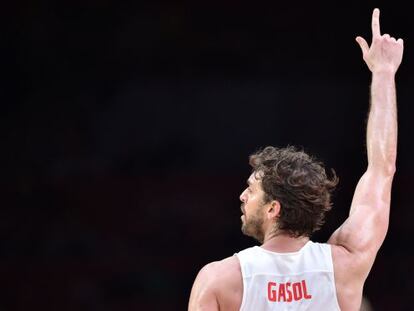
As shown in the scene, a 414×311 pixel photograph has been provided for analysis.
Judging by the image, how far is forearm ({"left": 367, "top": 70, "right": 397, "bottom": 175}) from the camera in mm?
3033

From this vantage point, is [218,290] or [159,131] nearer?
[218,290]

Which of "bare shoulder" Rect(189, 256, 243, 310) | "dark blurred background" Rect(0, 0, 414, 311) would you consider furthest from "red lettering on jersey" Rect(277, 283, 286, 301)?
"dark blurred background" Rect(0, 0, 414, 311)

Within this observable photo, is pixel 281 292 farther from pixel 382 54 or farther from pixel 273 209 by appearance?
pixel 382 54

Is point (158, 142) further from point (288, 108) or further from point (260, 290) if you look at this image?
point (260, 290)

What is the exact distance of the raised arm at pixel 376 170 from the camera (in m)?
2.95

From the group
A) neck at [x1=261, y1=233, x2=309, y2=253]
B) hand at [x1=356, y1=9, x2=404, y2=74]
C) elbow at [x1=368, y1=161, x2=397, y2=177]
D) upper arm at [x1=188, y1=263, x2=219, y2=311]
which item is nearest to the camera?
upper arm at [x1=188, y1=263, x2=219, y2=311]

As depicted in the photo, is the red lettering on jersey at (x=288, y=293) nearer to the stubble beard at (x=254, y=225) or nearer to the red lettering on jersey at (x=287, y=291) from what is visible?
the red lettering on jersey at (x=287, y=291)

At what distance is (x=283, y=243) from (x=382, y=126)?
579mm

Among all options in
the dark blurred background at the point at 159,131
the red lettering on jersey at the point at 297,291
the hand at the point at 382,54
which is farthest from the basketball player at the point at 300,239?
the dark blurred background at the point at 159,131

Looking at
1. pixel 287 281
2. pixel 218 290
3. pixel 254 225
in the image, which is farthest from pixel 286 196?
pixel 218 290

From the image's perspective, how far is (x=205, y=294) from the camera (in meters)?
2.80

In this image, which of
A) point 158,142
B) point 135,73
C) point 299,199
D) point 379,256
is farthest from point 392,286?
point 299,199

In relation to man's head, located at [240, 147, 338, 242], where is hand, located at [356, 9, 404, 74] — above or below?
above

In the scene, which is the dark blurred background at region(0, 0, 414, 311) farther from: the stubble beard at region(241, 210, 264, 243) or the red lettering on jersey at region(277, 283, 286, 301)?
the red lettering on jersey at region(277, 283, 286, 301)
